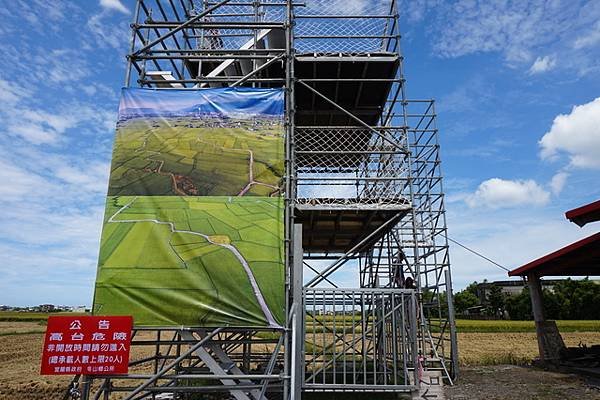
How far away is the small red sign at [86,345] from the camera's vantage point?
5.89 meters

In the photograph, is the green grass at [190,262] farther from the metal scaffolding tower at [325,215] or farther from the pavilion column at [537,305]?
the pavilion column at [537,305]

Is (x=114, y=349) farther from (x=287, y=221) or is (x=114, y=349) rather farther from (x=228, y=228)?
(x=287, y=221)

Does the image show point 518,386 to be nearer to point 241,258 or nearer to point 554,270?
point 554,270

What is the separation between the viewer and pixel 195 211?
26.5ft

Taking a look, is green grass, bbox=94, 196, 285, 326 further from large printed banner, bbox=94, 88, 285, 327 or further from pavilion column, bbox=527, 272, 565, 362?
pavilion column, bbox=527, 272, 565, 362

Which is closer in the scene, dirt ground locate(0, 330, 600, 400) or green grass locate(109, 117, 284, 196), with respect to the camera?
green grass locate(109, 117, 284, 196)

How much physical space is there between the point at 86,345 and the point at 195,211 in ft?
10.0

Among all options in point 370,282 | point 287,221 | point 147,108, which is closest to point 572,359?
point 370,282

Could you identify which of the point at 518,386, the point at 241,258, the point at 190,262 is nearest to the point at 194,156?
the point at 190,262

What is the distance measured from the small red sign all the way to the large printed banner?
1100mm

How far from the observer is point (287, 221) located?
27.6ft

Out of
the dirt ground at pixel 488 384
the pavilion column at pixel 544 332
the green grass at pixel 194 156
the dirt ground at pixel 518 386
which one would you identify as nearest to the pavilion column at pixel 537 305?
the pavilion column at pixel 544 332

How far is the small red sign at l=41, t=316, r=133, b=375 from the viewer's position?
5.89 metres

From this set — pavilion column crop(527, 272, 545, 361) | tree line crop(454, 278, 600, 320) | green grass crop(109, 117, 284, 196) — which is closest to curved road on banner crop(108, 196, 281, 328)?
Result: green grass crop(109, 117, 284, 196)
